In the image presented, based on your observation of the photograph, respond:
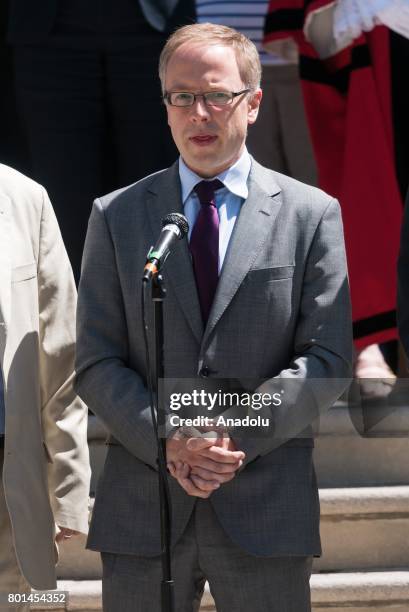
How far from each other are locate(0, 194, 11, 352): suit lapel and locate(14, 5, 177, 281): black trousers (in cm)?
155

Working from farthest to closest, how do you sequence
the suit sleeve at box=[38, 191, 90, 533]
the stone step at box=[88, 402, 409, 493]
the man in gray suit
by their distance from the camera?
the stone step at box=[88, 402, 409, 493], the suit sleeve at box=[38, 191, 90, 533], the man in gray suit

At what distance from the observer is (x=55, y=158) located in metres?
5.08

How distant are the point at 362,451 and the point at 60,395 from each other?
142 cm

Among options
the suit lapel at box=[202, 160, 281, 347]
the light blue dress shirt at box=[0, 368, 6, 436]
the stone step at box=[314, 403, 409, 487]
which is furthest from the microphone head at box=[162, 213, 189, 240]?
the stone step at box=[314, 403, 409, 487]

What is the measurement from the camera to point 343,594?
4328 mm

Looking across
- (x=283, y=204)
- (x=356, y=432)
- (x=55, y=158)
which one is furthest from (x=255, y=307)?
(x=55, y=158)

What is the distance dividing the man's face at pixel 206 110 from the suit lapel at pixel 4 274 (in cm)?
55

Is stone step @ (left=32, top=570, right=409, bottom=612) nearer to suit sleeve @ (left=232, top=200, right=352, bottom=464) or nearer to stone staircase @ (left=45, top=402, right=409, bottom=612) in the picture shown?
stone staircase @ (left=45, top=402, right=409, bottom=612)

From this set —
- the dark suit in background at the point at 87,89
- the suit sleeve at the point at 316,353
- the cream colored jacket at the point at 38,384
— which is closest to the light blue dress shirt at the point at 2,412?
the cream colored jacket at the point at 38,384

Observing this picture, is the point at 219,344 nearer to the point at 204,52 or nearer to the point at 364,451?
the point at 204,52

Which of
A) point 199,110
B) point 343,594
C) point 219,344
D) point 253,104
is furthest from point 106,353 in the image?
point 343,594

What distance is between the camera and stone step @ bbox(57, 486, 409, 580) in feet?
14.5

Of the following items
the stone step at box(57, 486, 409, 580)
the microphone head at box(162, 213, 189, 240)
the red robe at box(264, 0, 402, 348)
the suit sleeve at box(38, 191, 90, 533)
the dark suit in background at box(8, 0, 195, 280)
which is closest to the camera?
the microphone head at box(162, 213, 189, 240)

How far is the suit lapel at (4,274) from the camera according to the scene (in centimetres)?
347
